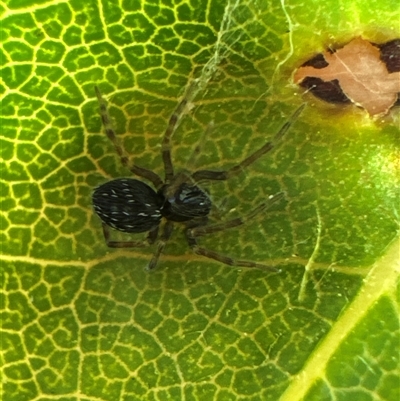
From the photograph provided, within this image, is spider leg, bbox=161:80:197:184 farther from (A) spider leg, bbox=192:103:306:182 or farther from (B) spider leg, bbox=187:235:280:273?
(B) spider leg, bbox=187:235:280:273

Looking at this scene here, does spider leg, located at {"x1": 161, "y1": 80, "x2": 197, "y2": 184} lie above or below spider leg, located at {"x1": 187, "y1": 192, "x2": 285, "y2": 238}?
above

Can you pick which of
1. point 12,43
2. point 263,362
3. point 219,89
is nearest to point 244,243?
point 263,362

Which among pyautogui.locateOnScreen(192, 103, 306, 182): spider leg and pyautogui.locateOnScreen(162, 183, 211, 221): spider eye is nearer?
pyautogui.locateOnScreen(192, 103, 306, 182): spider leg

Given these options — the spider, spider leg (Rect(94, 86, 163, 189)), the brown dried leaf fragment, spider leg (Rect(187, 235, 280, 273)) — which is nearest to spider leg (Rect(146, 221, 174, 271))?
the spider

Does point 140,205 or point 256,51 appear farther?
point 140,205

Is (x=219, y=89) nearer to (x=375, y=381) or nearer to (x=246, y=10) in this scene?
(x=246, y=10)

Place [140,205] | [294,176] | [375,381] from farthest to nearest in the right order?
[140,205] < [294,176] < [375,381]

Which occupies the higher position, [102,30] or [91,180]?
[102,30]
